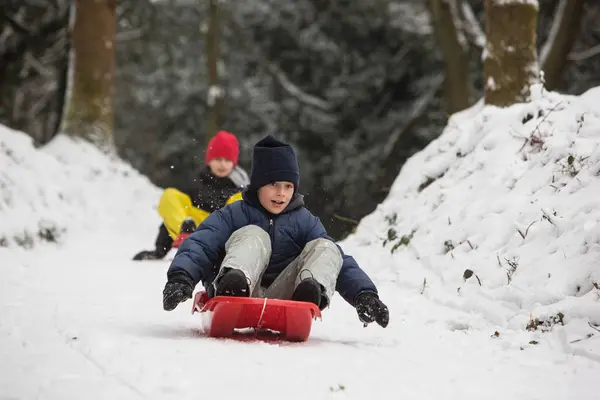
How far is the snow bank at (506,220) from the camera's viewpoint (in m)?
4.24

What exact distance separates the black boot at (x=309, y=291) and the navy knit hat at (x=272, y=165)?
75 centimetres

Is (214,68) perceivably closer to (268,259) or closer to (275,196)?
(275,196)

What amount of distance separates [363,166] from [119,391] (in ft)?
52.2

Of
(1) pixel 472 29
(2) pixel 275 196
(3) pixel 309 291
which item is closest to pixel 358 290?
(3) pixel 309 291

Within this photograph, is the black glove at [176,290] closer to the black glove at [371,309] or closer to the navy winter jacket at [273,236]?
the navy winter jacket at [273,236]

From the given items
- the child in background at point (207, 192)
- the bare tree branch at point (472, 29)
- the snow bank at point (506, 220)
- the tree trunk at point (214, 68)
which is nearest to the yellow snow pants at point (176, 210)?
the child in background at point (207, 192)

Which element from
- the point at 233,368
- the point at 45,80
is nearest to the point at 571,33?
the point at 233,368

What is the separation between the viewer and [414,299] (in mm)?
5141

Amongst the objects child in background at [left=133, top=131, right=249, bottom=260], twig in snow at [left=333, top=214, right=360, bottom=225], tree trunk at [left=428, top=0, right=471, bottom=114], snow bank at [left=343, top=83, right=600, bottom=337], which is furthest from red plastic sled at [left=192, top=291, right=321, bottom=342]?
tree trunk at [left=428, top=0, right=471, bottom=114]

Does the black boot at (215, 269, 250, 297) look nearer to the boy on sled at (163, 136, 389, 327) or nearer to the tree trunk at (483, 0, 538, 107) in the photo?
the boy on sled at (163, 136, 389, 327)

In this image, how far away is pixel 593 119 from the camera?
559 cm

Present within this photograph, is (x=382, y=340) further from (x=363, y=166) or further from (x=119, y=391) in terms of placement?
(x=363, y=166)

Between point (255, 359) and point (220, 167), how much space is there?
466 centimetres

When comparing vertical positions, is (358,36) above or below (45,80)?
above
